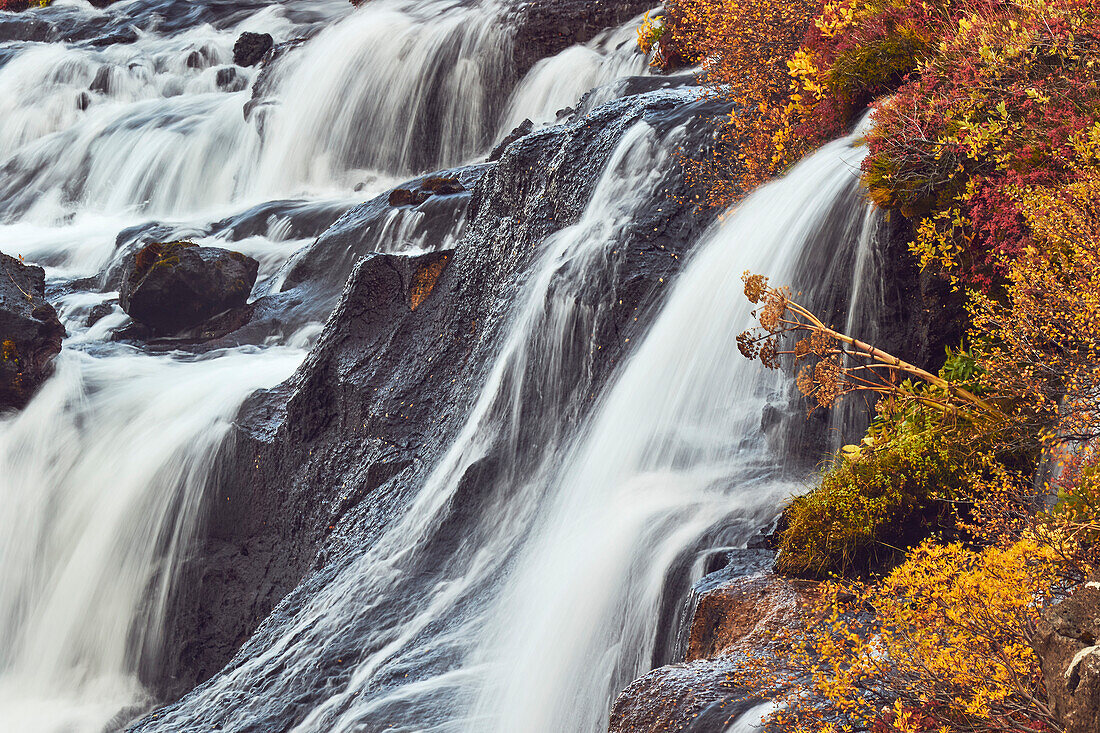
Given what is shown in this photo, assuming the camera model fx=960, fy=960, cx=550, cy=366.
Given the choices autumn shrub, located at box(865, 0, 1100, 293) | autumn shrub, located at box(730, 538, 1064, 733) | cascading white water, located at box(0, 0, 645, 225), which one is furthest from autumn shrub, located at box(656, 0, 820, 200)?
cascading white water, located at box(0, 0, 645, 225)

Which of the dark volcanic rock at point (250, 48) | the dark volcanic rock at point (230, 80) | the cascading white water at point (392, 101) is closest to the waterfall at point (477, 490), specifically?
the cascading white water at point (392, 101)

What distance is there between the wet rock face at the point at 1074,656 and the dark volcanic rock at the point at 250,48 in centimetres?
1942

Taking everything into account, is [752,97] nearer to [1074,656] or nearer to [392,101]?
[1074,656]

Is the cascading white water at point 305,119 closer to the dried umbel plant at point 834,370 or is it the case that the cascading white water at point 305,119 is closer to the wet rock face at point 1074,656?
the dried umbel plant at point 834,370

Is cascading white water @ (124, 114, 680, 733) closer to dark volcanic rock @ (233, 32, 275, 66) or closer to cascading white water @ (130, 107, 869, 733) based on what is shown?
cascading white water @ (130, 107, 869, 733)

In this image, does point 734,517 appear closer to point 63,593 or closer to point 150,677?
point 150,677

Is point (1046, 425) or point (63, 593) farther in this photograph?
point (63, 593)

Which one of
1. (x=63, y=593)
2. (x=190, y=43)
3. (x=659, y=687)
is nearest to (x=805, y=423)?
(x=659, y=687)

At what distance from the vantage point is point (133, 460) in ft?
28.2

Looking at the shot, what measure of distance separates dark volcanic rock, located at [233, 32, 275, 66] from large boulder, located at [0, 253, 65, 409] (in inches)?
416

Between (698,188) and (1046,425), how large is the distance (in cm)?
356

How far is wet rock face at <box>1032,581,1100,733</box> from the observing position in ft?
7.58

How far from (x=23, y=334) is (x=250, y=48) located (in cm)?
1157

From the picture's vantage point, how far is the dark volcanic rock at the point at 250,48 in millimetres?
19328
